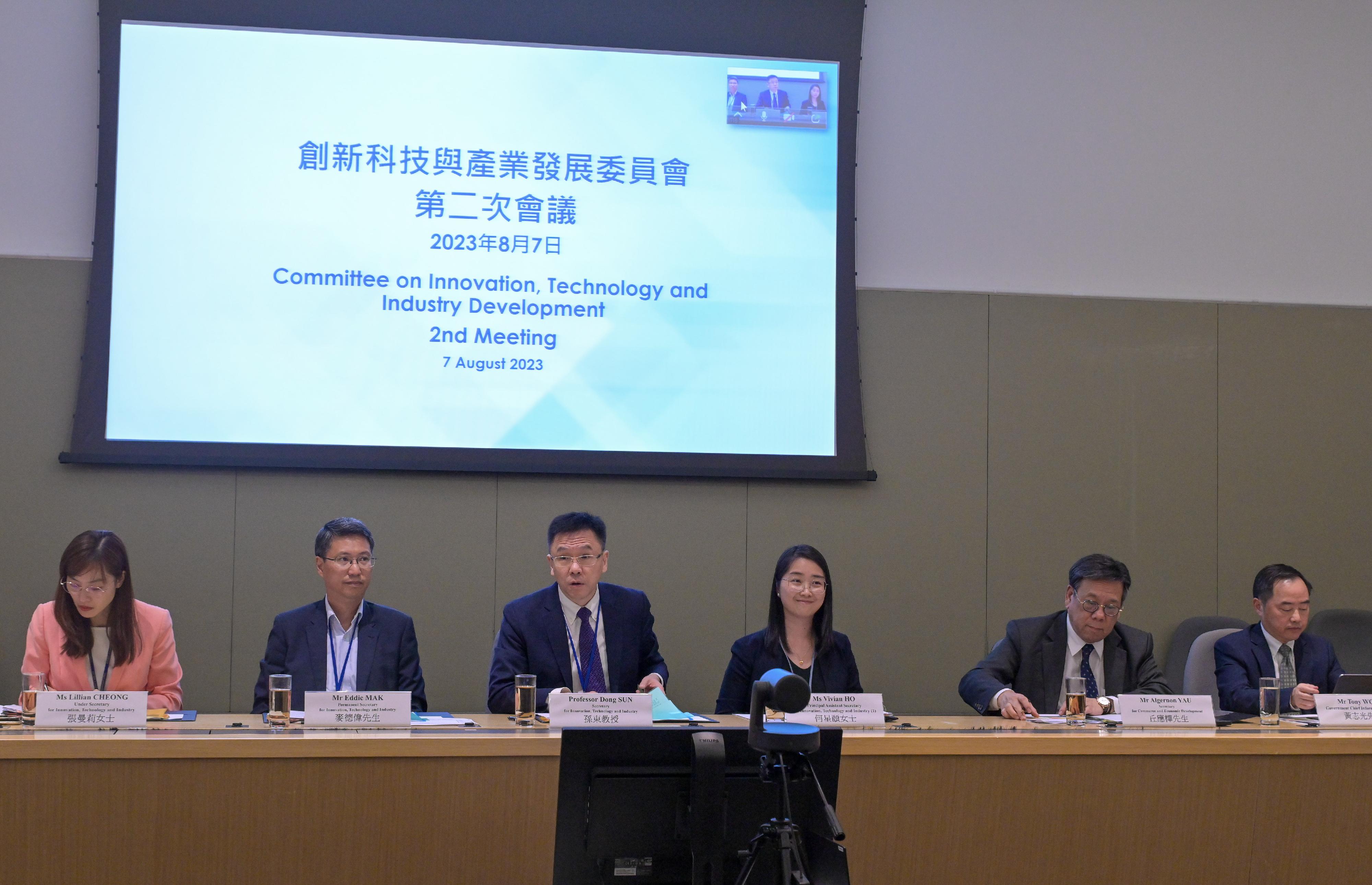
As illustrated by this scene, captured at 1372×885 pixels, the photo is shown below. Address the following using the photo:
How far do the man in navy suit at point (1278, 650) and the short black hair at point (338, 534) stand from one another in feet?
8.72

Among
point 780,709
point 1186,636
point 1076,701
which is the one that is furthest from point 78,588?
point 1186,636

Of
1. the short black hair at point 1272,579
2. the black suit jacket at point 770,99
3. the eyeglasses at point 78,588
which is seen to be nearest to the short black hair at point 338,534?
the eyeglasses at point 78,588

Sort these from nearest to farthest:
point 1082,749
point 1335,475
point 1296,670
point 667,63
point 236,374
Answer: point 1082,749 → point 1296,670 → point 236,374 → point 667,63 → point 1335,475

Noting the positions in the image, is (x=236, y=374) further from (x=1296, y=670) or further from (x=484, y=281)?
(x=1296, y=670)

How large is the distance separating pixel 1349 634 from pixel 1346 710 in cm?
185

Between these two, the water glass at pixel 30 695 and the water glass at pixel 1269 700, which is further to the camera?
the water glass at pixel 1269 700

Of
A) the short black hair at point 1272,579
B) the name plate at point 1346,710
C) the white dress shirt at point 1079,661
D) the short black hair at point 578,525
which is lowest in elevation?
the name plate at point 1346,710

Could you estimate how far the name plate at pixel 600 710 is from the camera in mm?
2607

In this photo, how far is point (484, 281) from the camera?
4270 millimetres

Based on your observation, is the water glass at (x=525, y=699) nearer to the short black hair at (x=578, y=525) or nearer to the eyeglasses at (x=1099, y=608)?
the short black hair at (x=578, y=525)

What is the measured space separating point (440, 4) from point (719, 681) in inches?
112

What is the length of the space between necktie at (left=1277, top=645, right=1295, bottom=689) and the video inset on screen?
2.53 meters

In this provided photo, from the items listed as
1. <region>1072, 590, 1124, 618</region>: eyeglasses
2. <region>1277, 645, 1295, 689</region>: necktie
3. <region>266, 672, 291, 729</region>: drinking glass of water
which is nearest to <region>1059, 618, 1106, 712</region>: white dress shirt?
<region>1072, 590, 1124, 618</region>: eyeglasses

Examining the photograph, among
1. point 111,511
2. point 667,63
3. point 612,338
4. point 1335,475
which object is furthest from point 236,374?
point 1335,475
